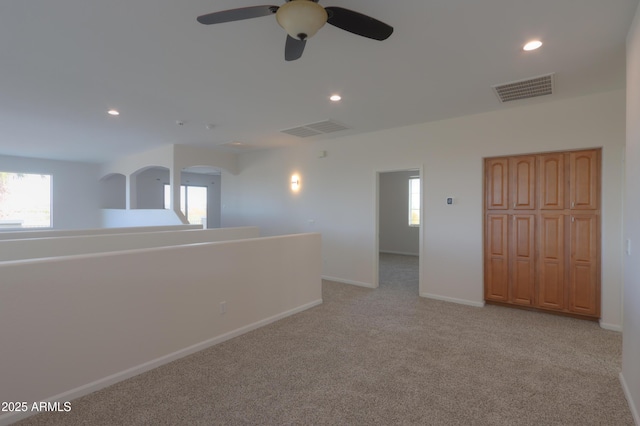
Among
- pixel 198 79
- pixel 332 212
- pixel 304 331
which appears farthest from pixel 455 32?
pixel 332 212

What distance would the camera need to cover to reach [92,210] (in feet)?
30.3

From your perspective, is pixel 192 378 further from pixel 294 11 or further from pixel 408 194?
pixel 408 194

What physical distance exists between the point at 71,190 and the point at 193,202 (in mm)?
3347

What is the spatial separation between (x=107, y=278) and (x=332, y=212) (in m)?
3.93

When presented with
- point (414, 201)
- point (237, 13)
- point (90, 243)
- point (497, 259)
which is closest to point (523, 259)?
point (497, 259)

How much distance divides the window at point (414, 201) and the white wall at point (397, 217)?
9 cm

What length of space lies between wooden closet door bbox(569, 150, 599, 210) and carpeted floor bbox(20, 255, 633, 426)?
55.6 inches

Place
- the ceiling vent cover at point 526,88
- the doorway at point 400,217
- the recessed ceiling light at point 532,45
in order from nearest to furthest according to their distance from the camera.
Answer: the recessed ceiling light at point 532,45 < the ceiling vent cover at point 526,88 < the doorway at point 400,217

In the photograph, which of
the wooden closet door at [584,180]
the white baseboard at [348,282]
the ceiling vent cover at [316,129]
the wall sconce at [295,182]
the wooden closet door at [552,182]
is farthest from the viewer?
the wall sconce at [295,182]

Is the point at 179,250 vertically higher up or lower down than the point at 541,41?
lower down

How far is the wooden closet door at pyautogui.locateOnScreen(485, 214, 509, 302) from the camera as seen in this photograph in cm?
416

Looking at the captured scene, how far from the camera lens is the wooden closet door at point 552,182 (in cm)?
379

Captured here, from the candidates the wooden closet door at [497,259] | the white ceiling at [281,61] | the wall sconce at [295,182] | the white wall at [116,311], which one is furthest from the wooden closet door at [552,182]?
the wall sconce at [295,182]

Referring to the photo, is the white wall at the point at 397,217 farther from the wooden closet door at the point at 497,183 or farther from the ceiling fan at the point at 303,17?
the ceiling fan at the point at 303,17
